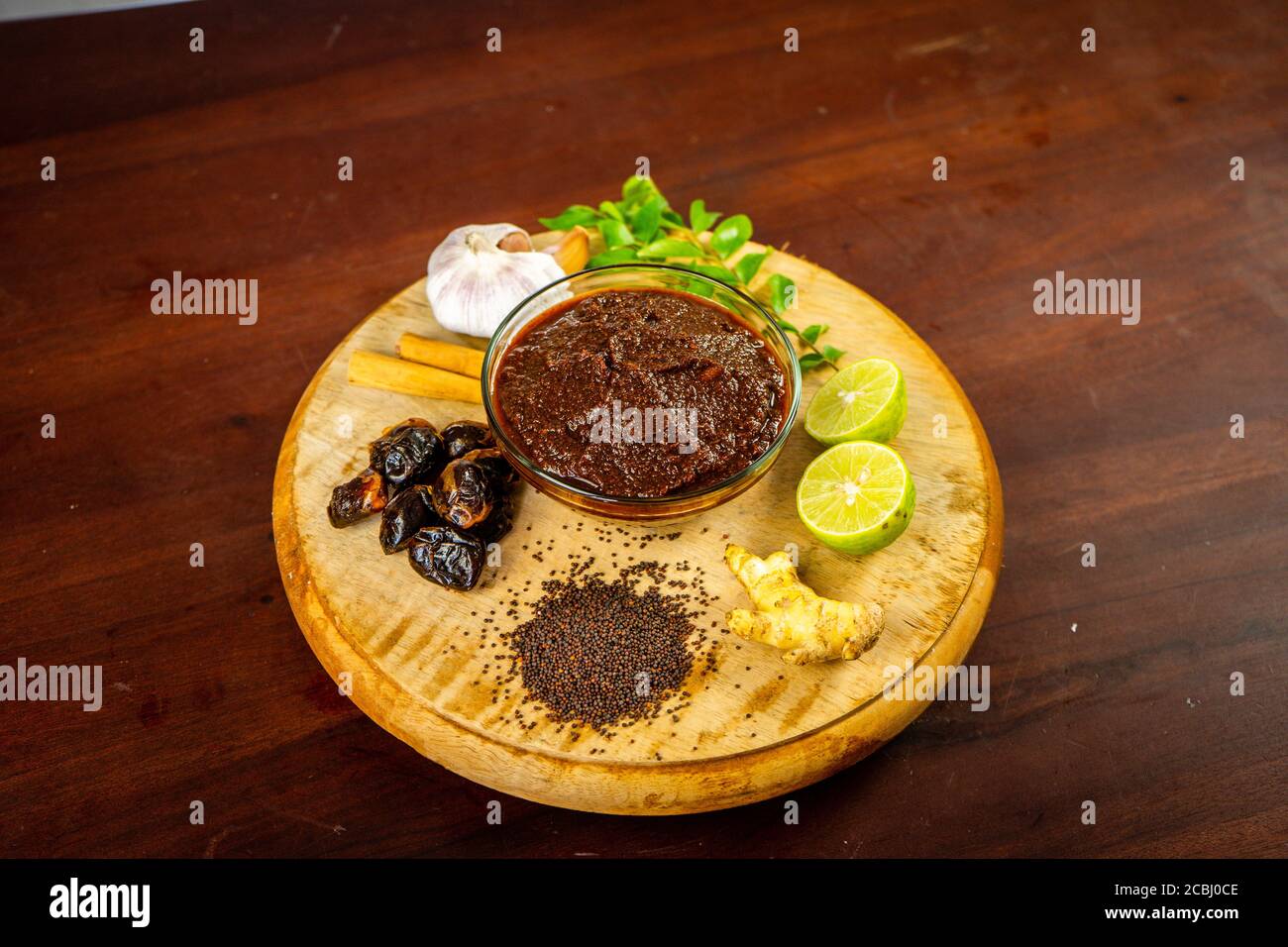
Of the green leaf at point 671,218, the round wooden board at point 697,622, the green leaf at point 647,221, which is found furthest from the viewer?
the green leaf at point 671,218

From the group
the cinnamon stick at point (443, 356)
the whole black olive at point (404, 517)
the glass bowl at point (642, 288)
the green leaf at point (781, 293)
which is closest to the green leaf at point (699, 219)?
the green leaf at point (781, 293)

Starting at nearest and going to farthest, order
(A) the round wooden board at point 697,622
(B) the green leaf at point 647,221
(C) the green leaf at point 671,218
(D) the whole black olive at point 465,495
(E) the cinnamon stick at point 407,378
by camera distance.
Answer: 1. (A) the round wooden board at point 697,622
2. (D) the whole black olive at point 465,495
3. (E) the cinnamon stick at point 407,378
4. (B) the green leaf at point 647,221
5. (C) the green leaf at point 671,218

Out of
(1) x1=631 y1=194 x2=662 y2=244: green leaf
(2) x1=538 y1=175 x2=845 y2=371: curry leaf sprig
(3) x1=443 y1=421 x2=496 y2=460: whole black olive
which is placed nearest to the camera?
(3) x1=443 y1=421 x2=496 y2=460: whole black olive

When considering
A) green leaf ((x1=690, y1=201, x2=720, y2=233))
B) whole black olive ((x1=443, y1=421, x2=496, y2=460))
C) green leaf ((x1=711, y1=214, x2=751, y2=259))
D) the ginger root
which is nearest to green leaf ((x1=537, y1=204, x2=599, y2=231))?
green leaf ((x1=690, y1=201, x2=720, y2=233))

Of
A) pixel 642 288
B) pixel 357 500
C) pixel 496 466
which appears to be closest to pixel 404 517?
pixel 357 500

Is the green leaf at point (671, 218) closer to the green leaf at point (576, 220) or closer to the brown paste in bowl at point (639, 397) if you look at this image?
the green leaf at point (576, 220)

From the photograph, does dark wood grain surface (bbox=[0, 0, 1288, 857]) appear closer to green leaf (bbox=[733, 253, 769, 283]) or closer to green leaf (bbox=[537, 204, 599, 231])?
green leaf (bbox=[537, 204, 599, 231])
